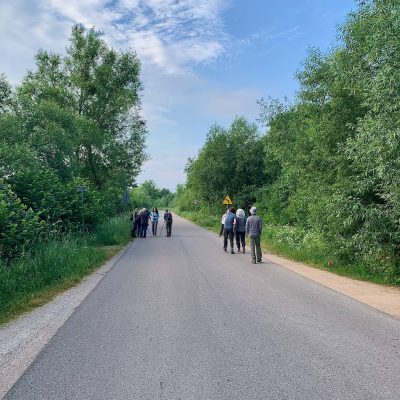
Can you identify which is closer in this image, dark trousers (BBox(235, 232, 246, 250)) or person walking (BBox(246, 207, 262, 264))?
person walking (BBox(246, 207, 262, 264))

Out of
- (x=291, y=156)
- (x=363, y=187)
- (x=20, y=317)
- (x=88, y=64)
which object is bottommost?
(x=20, y=317)

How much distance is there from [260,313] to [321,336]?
147 cm

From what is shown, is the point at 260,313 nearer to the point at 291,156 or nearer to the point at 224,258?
the point at 224,258

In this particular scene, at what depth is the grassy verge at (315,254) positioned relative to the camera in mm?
A: 11227

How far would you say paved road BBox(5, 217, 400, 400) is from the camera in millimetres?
4086

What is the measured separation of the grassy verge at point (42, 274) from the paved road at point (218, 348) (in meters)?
1.14

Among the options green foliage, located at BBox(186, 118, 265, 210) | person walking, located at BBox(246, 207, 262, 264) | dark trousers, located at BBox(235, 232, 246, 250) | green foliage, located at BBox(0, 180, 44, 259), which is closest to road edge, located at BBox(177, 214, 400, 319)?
person walking, located at BBox(246, 207, 262, 264)

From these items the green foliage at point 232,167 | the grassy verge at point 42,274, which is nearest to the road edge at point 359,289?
the grassy verge at point 42,274

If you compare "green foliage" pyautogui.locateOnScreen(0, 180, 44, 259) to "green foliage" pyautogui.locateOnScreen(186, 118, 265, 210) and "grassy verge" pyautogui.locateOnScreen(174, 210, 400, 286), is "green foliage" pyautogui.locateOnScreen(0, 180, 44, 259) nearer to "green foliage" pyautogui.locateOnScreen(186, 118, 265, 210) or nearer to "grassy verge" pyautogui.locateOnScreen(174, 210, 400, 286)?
"grassy verge" pyautogui.locateOnScreen(174, 210, 400, 286)

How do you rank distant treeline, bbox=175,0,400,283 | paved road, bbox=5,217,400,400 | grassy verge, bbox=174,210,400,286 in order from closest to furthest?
paved road, bbox=5,217,400,400, distant treeline, bbox=175,0,400,283, grassy verge, bbox=174,210,400,286

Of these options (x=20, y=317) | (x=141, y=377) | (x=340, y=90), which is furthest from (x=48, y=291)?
(x=340, y=90)

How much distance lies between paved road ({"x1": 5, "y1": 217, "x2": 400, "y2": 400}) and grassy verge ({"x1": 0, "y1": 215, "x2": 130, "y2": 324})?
114cm

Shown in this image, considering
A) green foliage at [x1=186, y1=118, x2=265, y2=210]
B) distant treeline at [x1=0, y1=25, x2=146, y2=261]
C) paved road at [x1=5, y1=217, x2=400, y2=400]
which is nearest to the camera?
paved road at [x1=5, y1=217, x2=400, y2=400]

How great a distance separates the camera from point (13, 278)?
353 inches
